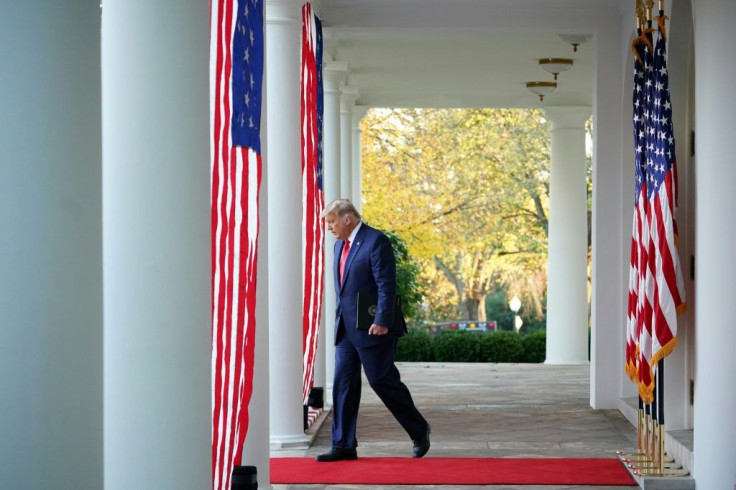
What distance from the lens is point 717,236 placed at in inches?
311

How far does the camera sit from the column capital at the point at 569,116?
21078 millimetres

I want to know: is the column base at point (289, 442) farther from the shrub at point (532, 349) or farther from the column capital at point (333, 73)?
the shrub at point (532, 349)

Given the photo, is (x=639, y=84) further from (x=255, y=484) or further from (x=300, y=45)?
(x=255, y=484)

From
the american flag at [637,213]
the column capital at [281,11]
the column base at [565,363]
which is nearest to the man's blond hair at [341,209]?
the column capital at [281,11]

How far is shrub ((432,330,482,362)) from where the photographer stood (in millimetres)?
25625

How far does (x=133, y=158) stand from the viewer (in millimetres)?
4637

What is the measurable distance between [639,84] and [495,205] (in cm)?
2482

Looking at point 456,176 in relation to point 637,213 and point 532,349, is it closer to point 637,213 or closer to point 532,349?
point 532,349

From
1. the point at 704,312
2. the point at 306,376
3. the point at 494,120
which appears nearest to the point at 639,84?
the point at 704,312

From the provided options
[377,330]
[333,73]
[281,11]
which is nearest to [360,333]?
[377,330]

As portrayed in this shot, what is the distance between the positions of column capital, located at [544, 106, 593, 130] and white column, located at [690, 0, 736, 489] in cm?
1307

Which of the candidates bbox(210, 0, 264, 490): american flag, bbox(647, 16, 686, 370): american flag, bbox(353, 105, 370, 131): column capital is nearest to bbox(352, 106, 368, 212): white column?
bbox(353, 105, 370, 131): column capital

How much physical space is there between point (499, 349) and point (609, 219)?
515 inches

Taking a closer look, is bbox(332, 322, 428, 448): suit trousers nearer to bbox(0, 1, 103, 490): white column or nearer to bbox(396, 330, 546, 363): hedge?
bbox(0, 1, 103, 490): white column
